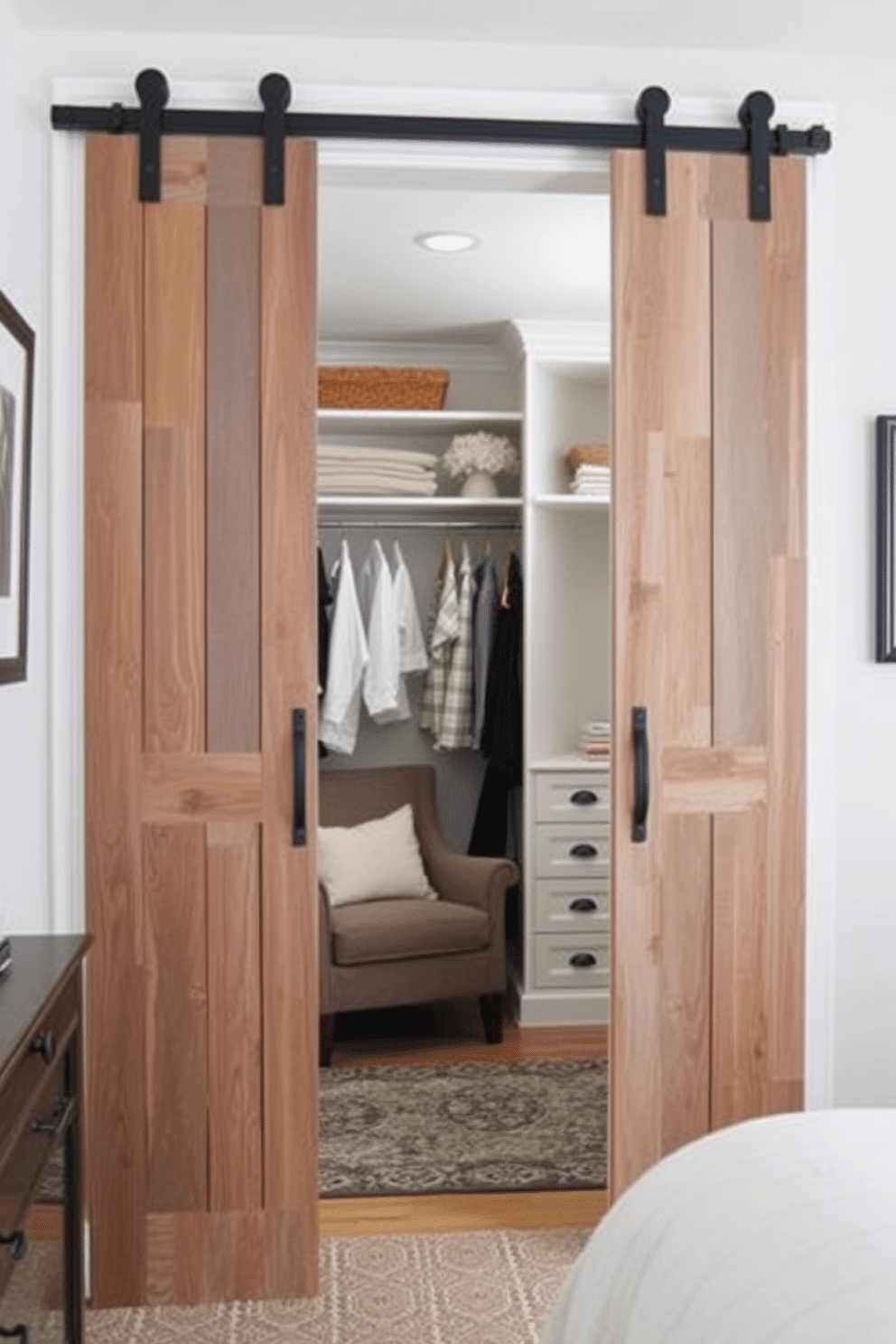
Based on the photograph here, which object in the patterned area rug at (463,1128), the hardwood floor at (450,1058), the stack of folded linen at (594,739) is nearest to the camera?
the hardwood floor at (450,1058)

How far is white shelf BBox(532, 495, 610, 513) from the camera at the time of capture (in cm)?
459

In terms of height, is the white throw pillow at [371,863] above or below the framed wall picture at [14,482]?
below

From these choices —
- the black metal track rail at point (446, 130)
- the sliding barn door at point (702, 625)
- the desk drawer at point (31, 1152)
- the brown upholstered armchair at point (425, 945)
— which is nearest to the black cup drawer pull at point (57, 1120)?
the desk drawer at point (31, 1152)

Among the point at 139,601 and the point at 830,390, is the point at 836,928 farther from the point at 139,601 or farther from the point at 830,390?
the point at 139,601

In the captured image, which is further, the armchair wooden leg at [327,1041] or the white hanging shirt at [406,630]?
the white hanging shirt at [406,630]

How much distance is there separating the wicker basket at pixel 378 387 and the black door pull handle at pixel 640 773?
2466 millimetres

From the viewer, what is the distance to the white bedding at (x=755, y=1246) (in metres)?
1.24

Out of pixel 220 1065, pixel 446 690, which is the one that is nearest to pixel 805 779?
pixel 220 1065

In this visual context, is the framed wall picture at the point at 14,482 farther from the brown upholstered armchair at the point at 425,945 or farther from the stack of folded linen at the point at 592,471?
the stack of folded linen at the point at 592,471

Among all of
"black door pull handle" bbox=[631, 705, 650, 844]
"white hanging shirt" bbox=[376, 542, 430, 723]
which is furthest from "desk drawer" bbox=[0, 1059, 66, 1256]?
"white hanging shirt" bbox=[376, 542, 430, 723]

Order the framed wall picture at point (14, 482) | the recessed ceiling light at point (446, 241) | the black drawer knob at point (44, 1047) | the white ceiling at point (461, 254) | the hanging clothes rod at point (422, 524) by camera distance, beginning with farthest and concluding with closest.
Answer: the hanging clothes rod at point (422, 524), the recessed ceiling light at point (446, 241), the white ceiling at point (461, 254), the framed wall picture at point (14, 482), the black drawer knob at point (44, 1047)

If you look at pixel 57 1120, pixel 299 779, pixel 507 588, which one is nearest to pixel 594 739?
pixel 507 588

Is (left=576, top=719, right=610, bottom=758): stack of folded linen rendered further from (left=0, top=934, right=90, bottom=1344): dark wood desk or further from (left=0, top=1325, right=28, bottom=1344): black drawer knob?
(left=0, top=1325, right=28, bottom=1344): black drawer knob

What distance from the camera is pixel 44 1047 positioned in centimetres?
173
